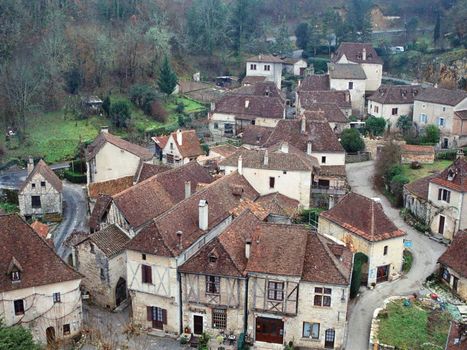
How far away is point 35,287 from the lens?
34812mm

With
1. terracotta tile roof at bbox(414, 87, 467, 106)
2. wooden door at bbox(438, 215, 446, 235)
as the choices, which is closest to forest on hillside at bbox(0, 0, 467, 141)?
terracotta tile roof at bbox(414, 87, 467, 106)

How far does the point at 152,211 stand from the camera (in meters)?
42.9

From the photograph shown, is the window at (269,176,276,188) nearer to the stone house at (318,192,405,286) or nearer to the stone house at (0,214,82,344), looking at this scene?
the stone house at (318,192,405,286)

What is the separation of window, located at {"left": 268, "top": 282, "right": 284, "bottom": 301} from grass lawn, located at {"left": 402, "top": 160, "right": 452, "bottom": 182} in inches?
1104

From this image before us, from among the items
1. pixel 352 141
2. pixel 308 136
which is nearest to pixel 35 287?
pixel 308 136

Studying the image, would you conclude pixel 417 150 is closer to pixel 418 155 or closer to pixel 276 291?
pixel 418 155

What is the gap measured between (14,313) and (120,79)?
203 feet

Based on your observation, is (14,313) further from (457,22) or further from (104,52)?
(457,22)

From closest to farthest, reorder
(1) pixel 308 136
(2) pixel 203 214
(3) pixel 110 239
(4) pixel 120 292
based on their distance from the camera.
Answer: (2) pixel 203 214 → (3) pixel 110 239 → (4) pixel 120 292 → (1) pixel 308 136

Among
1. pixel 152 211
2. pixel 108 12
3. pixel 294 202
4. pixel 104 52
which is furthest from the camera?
pixel 108 12

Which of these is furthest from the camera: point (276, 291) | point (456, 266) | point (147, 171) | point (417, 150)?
point (417, 150)

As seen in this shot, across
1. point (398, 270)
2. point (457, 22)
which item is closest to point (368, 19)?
point (457, 22)

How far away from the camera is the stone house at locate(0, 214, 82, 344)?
112ft

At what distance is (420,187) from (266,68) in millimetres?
48959
